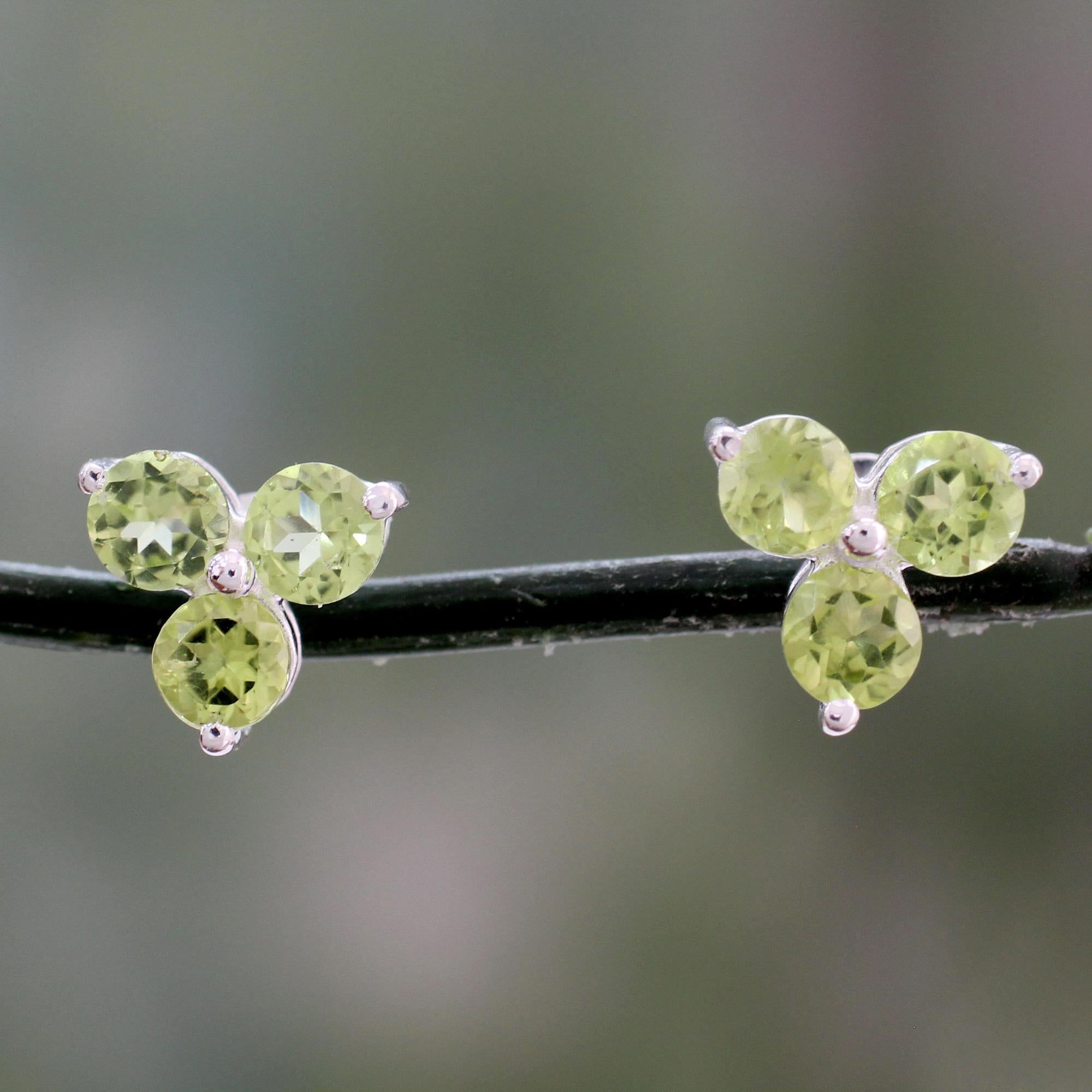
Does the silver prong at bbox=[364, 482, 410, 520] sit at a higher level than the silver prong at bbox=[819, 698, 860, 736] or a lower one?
higher

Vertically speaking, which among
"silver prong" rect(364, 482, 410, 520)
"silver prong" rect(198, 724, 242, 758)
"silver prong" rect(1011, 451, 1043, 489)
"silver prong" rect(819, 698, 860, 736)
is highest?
"silver prong" rect(1011, 451, 1043, 489)

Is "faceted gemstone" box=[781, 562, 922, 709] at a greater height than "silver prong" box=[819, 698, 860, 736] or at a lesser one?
greater

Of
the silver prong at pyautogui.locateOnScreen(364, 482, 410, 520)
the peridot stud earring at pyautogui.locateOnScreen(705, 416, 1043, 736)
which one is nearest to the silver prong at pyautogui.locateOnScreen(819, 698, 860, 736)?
the peridot stud earring at pyautogui.locateOnScreen(705, 416, 1043, 736)

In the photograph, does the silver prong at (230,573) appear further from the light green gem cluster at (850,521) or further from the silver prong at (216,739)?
the light green gem cluster at (850,521)

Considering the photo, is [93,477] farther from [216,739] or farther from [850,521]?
[850,521]

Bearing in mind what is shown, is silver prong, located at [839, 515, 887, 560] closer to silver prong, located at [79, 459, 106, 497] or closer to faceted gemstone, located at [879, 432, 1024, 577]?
faceted gemstone, located at [879, 432, 1024, 577]

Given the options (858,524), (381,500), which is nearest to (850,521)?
(858,524)

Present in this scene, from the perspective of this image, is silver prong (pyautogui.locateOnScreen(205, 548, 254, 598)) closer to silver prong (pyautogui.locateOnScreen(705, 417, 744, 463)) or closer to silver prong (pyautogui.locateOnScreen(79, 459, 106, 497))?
silver prong (pyautogui.locateOnScreen(79, 459, 106, 497))

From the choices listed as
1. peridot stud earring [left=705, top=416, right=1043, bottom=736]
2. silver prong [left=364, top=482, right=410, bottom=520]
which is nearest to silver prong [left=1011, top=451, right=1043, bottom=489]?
peridot stud earring [left=705, top=416, right=1043, bottom=736]
